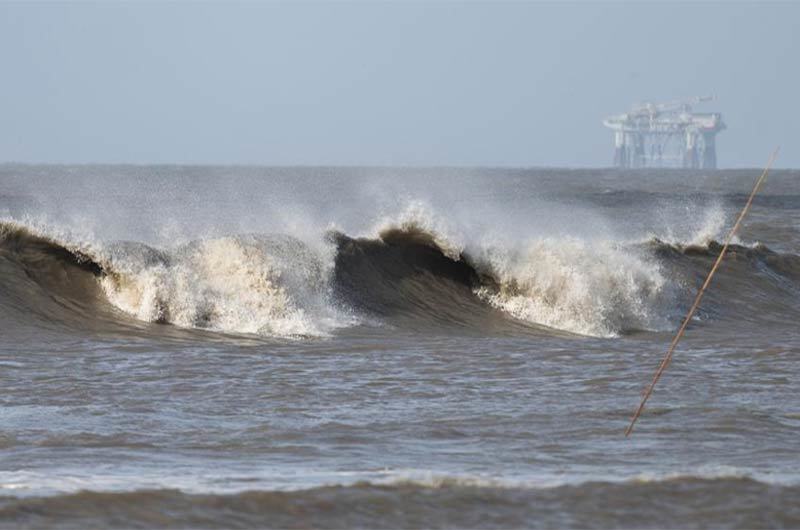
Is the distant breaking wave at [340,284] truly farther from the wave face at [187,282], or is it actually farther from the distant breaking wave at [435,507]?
the distant breaking wave at [435,507]

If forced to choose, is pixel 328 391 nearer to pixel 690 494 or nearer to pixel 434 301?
pixel 690 494

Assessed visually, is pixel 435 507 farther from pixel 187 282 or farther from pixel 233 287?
pixel 233 287

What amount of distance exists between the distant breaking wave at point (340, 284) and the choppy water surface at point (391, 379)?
37 mm

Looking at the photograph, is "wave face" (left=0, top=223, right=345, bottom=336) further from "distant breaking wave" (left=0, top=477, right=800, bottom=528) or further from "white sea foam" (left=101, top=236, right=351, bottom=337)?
"distant breaking wave" (left=0, top=477, right=800, bottom=528)

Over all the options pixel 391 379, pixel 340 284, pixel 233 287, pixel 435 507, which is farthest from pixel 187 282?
pixel 435 507

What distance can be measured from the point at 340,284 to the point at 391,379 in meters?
5.84

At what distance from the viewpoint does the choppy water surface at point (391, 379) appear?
23.5 ft

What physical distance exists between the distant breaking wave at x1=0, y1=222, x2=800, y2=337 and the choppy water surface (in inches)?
1.5

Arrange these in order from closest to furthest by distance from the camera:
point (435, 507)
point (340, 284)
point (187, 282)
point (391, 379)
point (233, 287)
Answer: point (435, 507)
point (391, 379)
point (187, 282)
point (233, 287)
point (340, 284)

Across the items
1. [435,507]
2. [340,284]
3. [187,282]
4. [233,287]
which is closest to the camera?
[435,507]

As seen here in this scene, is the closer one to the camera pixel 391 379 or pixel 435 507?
pixel 435 507

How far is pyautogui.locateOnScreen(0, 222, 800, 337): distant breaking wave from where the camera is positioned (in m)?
15.7

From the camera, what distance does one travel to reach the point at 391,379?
11.6m

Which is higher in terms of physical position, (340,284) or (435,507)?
(340,284)
